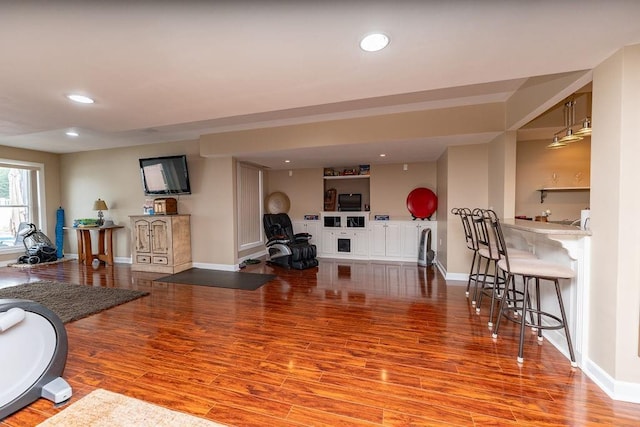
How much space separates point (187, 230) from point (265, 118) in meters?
2.92

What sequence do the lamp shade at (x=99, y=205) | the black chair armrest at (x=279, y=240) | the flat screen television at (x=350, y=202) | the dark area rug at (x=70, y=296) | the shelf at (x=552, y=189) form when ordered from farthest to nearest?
1. the flat screen television at (x=350, y=202)
2. the lamp shade at (x=99, y=205)
3. the black chair armrest at (x=279, y=240)
4. the shelf at (x=552, y=189)
5. the dark area rug at (x=70, y=296)

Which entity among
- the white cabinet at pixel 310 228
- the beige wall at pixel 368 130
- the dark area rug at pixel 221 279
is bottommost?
the dark area rug at pixel 221 279

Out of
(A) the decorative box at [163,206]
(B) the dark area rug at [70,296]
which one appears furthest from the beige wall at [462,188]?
(A) the decorative box at [163,206]

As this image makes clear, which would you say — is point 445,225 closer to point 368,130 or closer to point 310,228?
point 368,130

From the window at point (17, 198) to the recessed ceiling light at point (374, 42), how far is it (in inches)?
312

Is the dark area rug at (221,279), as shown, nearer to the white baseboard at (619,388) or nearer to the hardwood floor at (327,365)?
the hardwood floor at (327,365)

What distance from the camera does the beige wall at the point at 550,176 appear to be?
4348mm

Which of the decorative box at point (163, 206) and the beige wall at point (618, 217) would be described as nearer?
the beige wall at point (618, 217)

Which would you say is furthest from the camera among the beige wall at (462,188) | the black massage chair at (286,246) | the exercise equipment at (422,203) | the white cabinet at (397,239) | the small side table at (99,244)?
the small side table at (99,244)

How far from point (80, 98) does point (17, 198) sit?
5.88m

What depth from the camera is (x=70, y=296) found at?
3676 millimetres

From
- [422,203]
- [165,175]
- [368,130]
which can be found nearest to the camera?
[368,130]

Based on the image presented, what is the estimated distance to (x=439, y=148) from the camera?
14.5 ft

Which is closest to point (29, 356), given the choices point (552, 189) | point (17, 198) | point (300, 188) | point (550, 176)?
point (300, 188)
